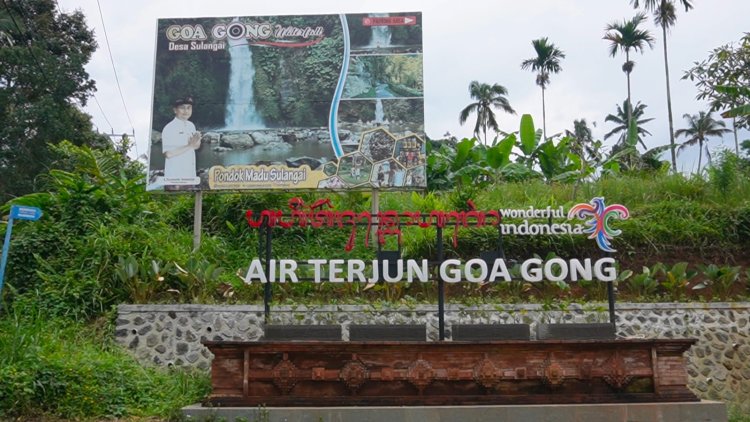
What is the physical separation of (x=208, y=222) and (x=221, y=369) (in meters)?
7.28

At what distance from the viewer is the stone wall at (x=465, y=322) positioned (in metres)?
11.4

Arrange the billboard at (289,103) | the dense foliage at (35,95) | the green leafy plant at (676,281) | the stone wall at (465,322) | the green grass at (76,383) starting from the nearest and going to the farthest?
the green grass at (76,383) < the stone wall at (465,322) < the green leafy plant at (676,281) < the billboard at (289,103) < the dense foliage at (35,95)

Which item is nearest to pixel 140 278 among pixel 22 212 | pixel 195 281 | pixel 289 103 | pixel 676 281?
pixel 195 281

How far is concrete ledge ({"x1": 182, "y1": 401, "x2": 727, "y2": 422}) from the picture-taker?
8273 millimetres

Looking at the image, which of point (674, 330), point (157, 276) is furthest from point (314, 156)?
point (674, 330)

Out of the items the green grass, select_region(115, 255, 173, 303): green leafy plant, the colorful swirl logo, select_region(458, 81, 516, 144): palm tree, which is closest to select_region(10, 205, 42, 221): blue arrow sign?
the green grass

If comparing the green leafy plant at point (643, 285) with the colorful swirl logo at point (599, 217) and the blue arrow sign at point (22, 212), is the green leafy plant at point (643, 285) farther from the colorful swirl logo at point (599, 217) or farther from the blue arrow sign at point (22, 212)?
the blue arrow sign at point (22, 212)

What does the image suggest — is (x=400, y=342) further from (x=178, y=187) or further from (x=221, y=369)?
(x=178, y=187)

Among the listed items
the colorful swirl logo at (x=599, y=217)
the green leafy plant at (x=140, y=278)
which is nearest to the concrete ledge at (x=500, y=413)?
the colorful swirl logo at (x=599, y=217)

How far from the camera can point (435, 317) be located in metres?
11.8

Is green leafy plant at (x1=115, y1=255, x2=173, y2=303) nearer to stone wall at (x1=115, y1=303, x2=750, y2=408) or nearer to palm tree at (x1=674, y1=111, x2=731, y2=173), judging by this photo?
stone wall at (x1=115, y1=303, x2=750, y2=408)

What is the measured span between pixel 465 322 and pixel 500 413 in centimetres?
340

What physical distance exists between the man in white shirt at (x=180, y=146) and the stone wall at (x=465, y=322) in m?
3.19

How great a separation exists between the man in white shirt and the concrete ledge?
6.38 m
